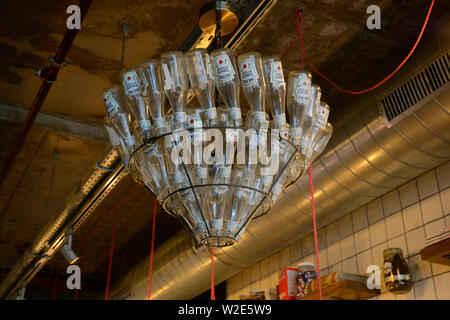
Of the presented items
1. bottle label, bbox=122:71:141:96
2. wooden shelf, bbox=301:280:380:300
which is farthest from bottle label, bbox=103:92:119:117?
wooden shelf, bbox=301:280:380:300

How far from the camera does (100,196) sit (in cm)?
393

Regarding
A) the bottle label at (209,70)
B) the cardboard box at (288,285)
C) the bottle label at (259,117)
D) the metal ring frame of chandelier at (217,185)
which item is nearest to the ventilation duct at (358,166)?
the cardboard box at (288,285)

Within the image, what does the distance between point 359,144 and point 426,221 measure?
0.71 metres

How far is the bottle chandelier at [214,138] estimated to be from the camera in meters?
2.02

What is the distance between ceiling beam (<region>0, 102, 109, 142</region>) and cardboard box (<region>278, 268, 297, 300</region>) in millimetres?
1876

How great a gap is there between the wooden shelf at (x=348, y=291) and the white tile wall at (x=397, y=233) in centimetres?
11

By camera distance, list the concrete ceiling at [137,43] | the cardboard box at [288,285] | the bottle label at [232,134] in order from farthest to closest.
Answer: the cardboard box at [288,285], the concrete ceiling at [137,43], the bottle label at [232,134]

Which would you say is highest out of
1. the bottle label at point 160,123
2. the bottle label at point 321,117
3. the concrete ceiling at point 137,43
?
the concrete ceiling at point 137,43

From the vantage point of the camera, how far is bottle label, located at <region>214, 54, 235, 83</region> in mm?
2080

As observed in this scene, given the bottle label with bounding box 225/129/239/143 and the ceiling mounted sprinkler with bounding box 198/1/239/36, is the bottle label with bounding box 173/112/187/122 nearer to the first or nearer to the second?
the bottle label with bounding box 225/129/239/143

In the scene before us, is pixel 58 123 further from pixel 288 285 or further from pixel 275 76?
pixel 275 76

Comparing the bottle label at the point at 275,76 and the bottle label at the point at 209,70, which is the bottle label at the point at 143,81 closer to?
the bottle label at the point at 209,70

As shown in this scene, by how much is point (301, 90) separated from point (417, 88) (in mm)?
1137
